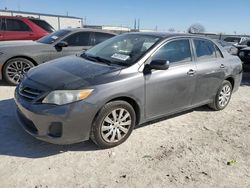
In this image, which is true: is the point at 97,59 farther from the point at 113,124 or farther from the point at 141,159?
the point at 141,159

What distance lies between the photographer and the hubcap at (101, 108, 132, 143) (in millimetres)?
3717

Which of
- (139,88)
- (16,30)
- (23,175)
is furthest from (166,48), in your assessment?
(16,30)

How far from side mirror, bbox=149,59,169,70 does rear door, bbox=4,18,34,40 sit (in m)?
6.87

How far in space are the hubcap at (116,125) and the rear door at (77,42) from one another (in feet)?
13.0

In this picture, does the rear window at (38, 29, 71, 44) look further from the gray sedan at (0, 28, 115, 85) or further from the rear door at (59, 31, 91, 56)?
the rear door at (59, 31, 91, 56)

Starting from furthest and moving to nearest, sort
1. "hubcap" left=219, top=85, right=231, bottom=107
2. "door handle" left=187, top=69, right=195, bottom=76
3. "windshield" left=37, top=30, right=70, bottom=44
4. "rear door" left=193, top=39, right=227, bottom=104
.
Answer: "windshield" left=37, top=30, right=70, bottom=44 < "hubcap" left=219, top=85, right=231, bottom=107 < "rear door" left=193, top=39, right=227, bottom=104 < "door handle" left=187, top=69, right=195, bottom=76

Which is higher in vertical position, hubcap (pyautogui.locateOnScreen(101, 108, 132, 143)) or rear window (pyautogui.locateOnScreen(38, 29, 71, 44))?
rear window (pyautogui.locateOnScreen(38, 29, 71, 44))

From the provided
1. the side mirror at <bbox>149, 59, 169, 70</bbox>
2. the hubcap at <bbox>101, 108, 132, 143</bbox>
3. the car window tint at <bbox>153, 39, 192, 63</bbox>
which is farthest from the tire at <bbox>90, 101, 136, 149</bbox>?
the car window tint at <bbox>153, 39, 192, 63</bbox>

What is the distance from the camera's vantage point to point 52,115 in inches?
130

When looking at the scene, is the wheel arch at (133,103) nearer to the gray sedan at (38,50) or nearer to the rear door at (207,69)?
the rear door at (207,69)

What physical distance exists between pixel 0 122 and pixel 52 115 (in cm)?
163

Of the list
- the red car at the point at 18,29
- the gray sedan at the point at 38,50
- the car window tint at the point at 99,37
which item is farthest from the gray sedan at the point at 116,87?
the red car at the point at 18,29

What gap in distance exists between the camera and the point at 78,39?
752 centimetres

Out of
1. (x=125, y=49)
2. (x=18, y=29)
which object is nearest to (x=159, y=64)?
(x=125, y=49)
